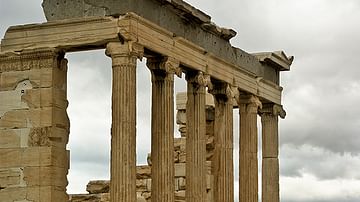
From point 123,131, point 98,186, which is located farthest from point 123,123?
point 98,186

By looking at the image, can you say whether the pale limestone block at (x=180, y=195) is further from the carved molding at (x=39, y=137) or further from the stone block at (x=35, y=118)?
the carved molding at (x=39, y=137)

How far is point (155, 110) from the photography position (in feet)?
86.7

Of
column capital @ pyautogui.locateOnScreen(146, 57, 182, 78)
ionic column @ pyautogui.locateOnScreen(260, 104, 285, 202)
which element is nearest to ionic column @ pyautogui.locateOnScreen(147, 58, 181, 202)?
column capital @ pyautogui.locateOnScreen(146, 57, 182, 78)

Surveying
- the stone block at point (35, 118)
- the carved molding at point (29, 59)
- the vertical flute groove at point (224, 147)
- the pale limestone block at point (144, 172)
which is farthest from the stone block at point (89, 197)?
the carved molding at point (29, 59)

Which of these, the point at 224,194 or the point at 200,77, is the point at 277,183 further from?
the point at 200,77

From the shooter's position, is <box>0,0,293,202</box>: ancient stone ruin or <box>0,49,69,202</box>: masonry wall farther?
<box>0,49,69,202</box>: masonry wall

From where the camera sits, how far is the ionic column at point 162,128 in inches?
1025

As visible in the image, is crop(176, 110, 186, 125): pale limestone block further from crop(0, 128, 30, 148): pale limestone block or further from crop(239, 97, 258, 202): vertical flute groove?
crop(0, 128, 30, 148): pale limestone block

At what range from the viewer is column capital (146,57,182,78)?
86.3ft

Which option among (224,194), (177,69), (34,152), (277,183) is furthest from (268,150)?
(34,152)

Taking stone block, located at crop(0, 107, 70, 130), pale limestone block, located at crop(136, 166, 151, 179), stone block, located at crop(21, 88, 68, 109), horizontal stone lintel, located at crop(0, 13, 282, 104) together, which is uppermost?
horizontal stone lintel, located at crop(0, 13, 282, 104)

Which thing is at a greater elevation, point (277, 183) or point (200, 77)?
point (200, 77)

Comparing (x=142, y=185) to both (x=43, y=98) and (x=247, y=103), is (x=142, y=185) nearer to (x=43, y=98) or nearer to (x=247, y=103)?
(x=247, y=103)

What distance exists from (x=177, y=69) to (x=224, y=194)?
4528 millimetres
